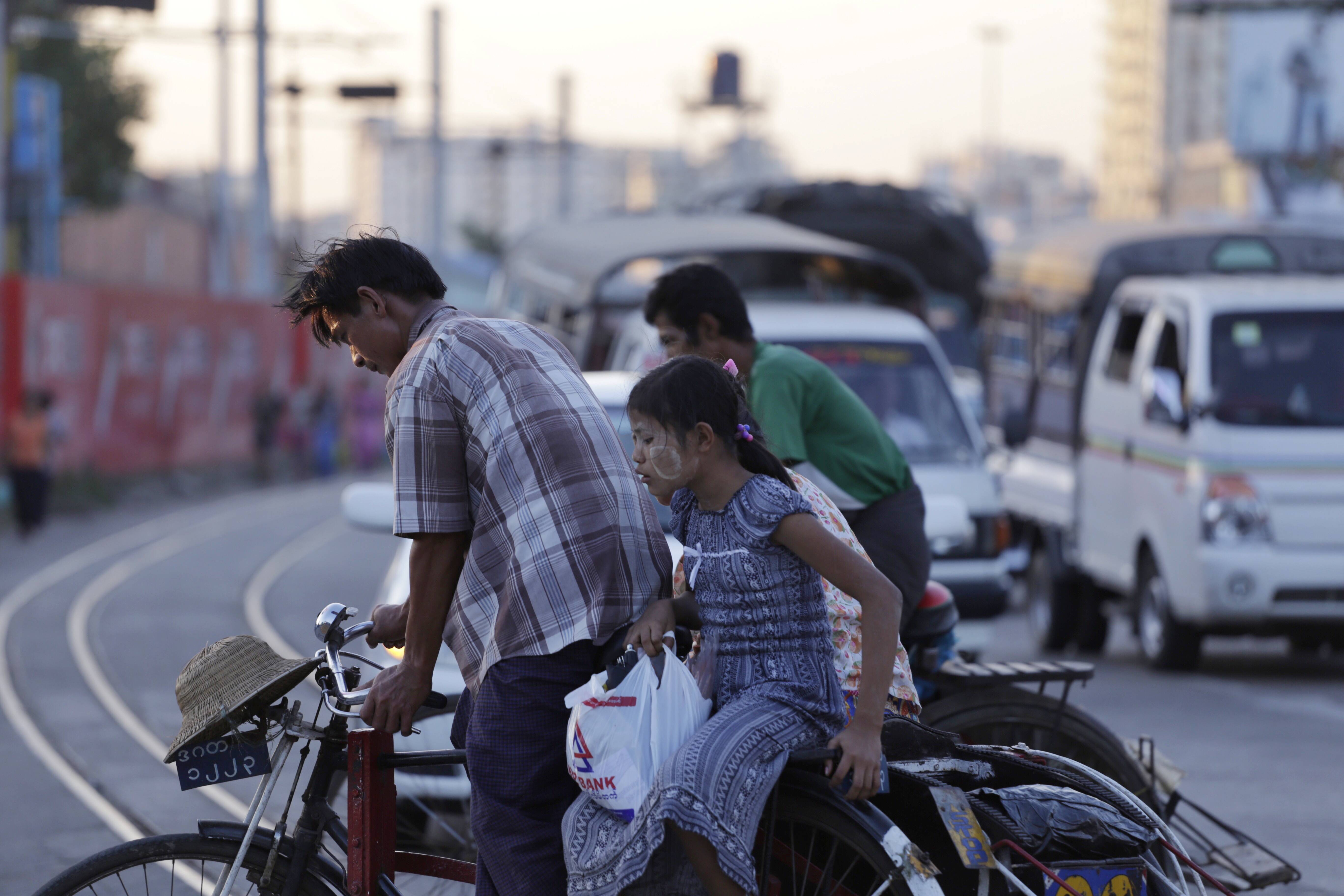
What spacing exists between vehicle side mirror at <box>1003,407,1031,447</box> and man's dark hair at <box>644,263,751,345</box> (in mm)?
6822

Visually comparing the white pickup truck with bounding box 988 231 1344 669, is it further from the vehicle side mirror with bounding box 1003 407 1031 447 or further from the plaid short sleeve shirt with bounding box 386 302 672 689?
the plaid short sleeve shirt with bounding box 386 302 672 689

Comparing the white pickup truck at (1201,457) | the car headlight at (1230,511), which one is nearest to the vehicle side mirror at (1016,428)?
the white pickup truck at (1201,457)

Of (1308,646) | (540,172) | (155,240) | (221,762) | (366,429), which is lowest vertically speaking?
(366,429)

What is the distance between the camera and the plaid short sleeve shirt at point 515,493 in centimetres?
329

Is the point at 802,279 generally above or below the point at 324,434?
above

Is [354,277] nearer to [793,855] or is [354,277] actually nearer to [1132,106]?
[793,855]

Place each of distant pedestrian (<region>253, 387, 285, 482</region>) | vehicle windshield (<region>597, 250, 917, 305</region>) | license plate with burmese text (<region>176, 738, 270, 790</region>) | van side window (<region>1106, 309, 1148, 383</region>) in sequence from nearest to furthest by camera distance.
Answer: license plate with burmese text (<region>176, 738, 270, 790</region>), van side window (<region>1106, 309, 1148, 383</region>), vehicle windshield (<region>597, 250, 917, 305</region>), distant pedestrian (<region>253, 387, 285, 482</region>)

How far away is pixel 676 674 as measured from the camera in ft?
10.4

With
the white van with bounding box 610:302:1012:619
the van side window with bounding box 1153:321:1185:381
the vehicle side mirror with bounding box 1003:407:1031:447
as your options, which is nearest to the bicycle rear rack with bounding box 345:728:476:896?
the white van with bounding box 610:302:1012:619

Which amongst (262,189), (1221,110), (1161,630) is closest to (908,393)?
(1161,630)

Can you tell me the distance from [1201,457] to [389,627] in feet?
23.4

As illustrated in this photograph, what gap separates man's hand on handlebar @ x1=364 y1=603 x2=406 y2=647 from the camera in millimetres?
3643

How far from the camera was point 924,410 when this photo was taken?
31.6 ft

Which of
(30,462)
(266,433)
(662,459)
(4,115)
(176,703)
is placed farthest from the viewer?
(266,433)
